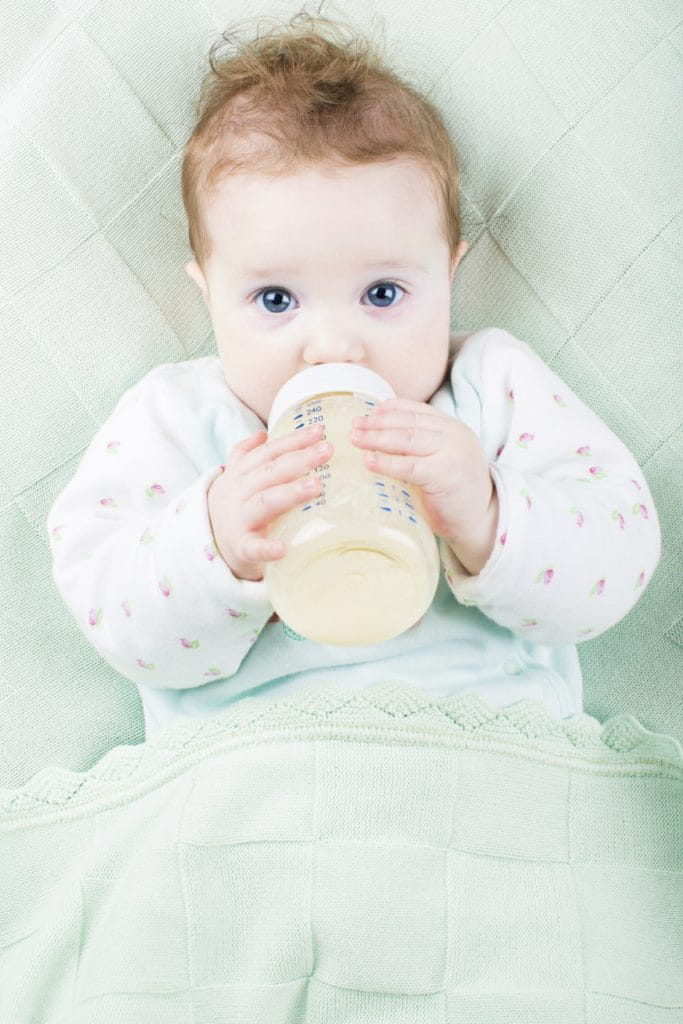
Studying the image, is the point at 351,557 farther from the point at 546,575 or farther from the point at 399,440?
the point at 546,575

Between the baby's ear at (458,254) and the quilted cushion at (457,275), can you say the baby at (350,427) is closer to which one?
the baby's ear at (458,254)

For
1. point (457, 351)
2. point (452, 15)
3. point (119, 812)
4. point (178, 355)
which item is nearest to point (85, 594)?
point (119, 812)

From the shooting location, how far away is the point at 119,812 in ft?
3.64

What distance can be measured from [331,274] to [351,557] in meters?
0.33

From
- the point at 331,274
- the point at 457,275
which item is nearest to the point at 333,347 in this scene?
the point at 331,274

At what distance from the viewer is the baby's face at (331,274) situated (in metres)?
1.03

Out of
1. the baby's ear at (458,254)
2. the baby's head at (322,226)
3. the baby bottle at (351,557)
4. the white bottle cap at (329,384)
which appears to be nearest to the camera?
the baby bottle at (351,557)

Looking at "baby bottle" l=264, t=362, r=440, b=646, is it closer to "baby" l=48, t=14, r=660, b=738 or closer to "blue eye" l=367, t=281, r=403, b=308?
"baby" l=48, t=14, r=660, b=738

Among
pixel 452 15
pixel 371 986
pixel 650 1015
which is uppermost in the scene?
pixel 452 15

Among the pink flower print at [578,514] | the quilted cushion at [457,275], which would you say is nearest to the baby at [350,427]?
the pink flower print at [578,514]

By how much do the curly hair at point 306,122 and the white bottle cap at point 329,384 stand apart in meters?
0.21

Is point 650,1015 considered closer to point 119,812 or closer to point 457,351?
point 119,812

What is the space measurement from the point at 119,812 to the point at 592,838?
17.7 inches

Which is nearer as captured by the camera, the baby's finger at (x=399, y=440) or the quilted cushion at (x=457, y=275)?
the baby's finger at (x=399, y=440)
